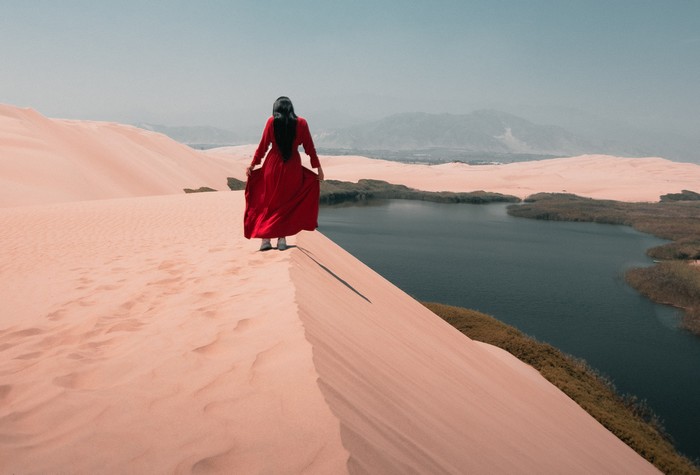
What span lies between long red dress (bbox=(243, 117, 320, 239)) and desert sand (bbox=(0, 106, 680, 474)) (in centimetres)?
43

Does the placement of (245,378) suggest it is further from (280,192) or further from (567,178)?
(567,178)

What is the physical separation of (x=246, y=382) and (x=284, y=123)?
148 inches

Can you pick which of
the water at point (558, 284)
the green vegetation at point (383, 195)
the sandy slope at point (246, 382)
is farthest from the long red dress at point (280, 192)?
the green vegetation at point (383, 195)

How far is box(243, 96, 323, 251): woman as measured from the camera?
5.39 m

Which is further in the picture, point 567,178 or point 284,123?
point 567,178

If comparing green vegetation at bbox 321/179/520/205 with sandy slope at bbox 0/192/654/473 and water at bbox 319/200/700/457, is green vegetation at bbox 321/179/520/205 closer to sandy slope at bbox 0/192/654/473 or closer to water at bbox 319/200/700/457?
water at bbox 319/200/700/457

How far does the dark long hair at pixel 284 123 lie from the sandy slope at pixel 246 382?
141cm

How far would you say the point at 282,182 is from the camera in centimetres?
555

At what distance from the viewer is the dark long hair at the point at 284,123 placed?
5312mm

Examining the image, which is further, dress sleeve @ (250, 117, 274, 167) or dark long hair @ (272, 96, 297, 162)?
dress sleeve @ (250, 117, 274, 167)

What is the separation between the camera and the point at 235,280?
4.55m

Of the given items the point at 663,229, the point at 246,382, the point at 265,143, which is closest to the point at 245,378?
the point at 246,382

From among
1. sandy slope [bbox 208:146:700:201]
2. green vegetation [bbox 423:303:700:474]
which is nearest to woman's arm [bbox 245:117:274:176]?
green vegetation [bbox 423:303:700:474]

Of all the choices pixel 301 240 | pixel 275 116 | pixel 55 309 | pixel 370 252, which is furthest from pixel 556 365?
pixel 370 252
